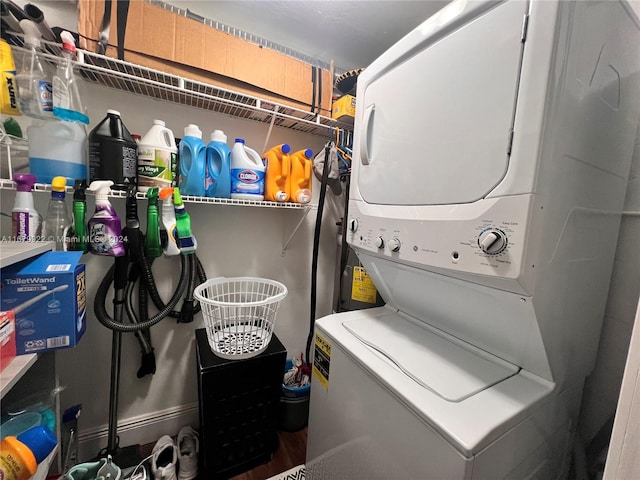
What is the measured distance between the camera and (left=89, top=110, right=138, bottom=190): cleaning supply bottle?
3.74 ft

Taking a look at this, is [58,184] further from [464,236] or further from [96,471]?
[464,236]

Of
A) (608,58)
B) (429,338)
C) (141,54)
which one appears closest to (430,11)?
(608,58)

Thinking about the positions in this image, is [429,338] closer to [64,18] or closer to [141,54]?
[141,54]

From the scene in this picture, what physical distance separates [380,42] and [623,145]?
1.41m

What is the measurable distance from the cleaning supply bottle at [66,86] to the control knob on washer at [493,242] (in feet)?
5.13

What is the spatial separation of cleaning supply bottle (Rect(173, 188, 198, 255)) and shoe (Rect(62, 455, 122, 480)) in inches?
41.2

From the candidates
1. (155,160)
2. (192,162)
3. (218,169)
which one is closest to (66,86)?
(155,160)

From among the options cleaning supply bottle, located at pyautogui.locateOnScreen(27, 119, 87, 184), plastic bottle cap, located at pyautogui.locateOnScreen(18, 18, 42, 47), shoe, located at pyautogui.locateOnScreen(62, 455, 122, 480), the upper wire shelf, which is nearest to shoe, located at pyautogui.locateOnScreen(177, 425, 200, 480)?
shoe, located at pyautogui.locateOnScreen(62, 455, 122, 480)

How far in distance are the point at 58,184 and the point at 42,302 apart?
1.57 ft

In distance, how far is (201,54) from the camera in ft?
4.04

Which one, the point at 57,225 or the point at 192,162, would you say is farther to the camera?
→ the point at 192,162

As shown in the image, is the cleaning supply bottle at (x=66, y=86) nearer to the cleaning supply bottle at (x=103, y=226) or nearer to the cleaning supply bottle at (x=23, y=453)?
the cleaning supply bottle at (x=103, y=226)

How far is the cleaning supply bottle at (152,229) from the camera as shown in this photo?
1.23 m

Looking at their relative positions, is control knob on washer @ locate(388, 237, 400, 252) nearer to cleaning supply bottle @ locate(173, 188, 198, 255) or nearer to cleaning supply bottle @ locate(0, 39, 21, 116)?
cleaning supply bottle @ locate(173, 188, 198, 255)
